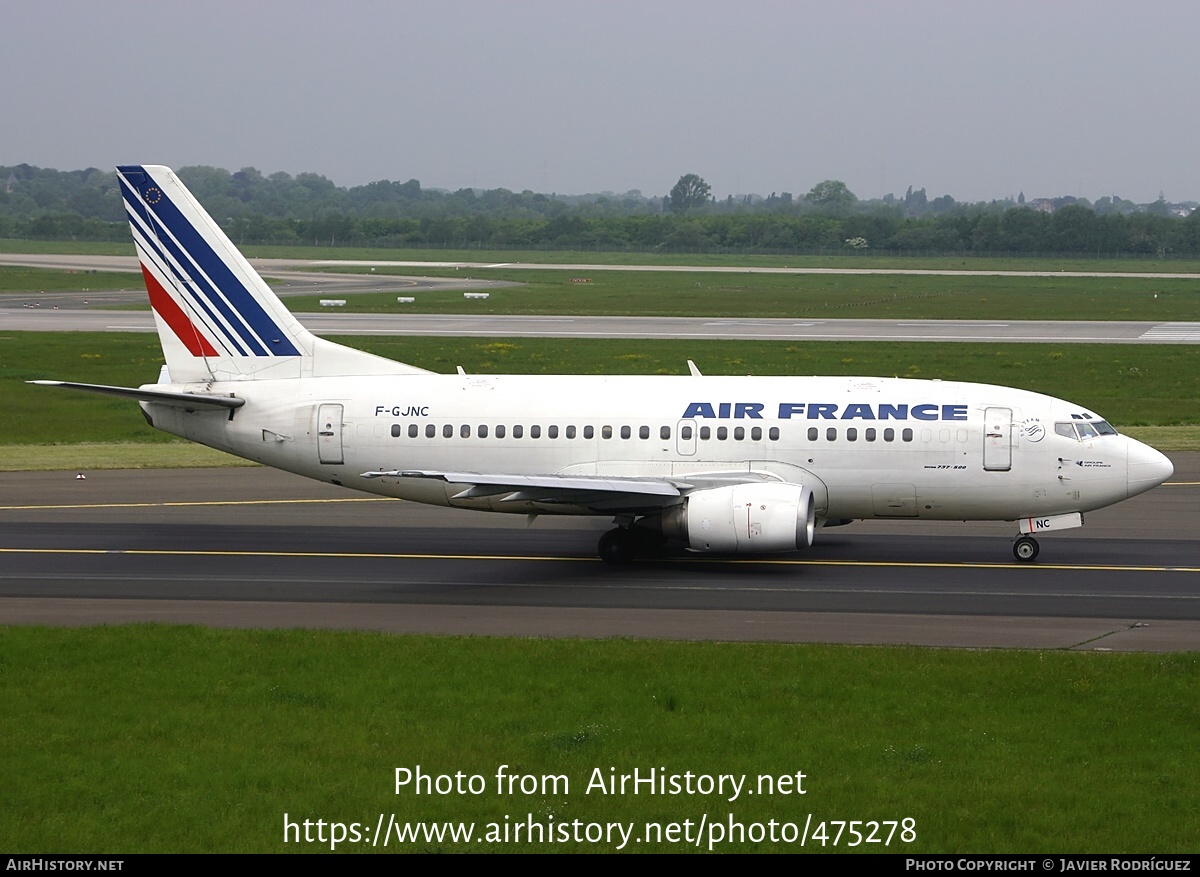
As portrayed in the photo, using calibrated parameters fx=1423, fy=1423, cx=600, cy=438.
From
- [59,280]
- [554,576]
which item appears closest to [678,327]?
[554,576]

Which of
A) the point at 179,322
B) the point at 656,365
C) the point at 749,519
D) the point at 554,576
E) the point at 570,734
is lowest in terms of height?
the point at 554,576

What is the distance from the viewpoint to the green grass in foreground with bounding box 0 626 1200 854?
50.5ft

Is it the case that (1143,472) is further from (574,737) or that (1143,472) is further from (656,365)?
(656,365)

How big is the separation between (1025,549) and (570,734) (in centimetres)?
1617

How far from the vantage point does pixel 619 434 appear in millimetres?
32062

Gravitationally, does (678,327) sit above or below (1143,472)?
→ above

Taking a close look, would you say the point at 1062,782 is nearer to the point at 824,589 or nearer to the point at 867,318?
the point at 824,589

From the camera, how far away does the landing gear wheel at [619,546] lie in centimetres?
3128

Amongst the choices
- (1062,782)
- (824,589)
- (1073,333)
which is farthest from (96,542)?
(1073,333)

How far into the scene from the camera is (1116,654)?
74.1 ft

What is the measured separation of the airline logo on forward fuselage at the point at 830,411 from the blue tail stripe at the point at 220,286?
1014 centimetres

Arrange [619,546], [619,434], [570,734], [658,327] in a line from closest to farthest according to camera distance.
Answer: [570,734]
[619,546]
[619,434]
[658,327]

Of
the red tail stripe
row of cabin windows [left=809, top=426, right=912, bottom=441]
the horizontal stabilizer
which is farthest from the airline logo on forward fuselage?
the red tail stripe

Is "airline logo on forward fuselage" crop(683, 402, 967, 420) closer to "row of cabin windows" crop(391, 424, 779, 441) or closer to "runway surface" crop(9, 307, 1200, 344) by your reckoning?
"row of cabin windows" crop(391, 424, 779, 441)
